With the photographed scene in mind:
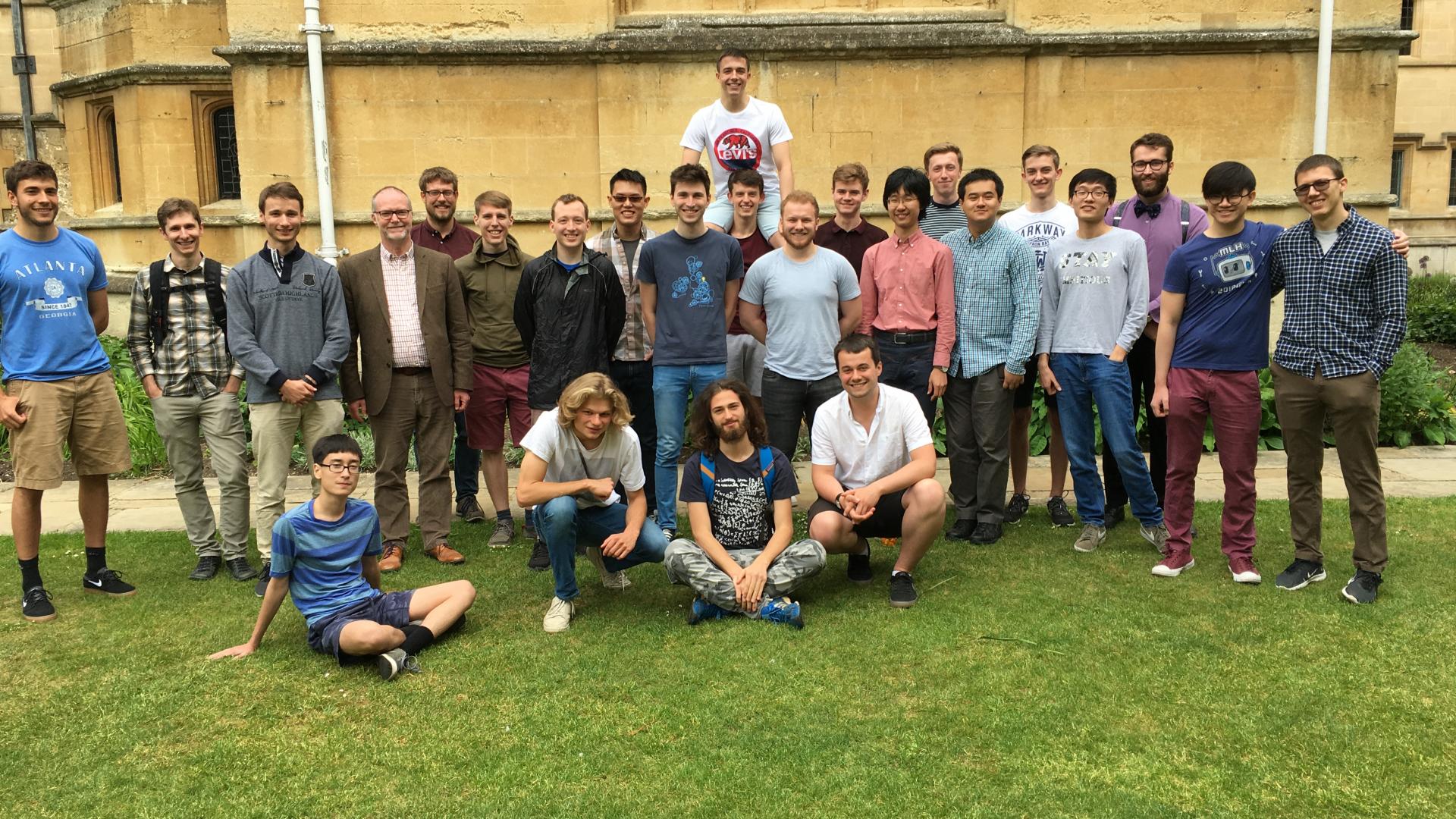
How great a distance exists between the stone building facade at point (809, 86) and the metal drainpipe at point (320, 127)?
0.13 metres

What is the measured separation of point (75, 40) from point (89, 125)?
1110mm

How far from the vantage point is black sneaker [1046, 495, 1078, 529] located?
625cm

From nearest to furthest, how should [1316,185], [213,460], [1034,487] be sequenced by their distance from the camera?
1. [1316,185]
2. [213,460]
3. [1034,487]

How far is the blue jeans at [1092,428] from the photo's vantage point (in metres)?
5.68

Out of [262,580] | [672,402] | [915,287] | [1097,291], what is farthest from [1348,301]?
[262,580]

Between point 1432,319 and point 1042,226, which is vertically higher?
point 1042,226

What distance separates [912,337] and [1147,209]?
152 centimetres

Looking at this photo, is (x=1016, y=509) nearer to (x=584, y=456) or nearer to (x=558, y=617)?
(x=584, y=456)

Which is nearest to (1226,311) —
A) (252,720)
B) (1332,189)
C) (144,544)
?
(1332,189)

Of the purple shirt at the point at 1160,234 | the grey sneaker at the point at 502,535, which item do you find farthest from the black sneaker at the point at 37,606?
the purple shirt at the point at 1160,234

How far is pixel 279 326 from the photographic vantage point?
535 centimetres

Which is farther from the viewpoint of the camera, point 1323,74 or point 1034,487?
point 1323,74

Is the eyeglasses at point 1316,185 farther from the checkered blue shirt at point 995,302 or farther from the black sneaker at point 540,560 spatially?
the black sneaker at point 540,560

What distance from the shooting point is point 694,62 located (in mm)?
10797
